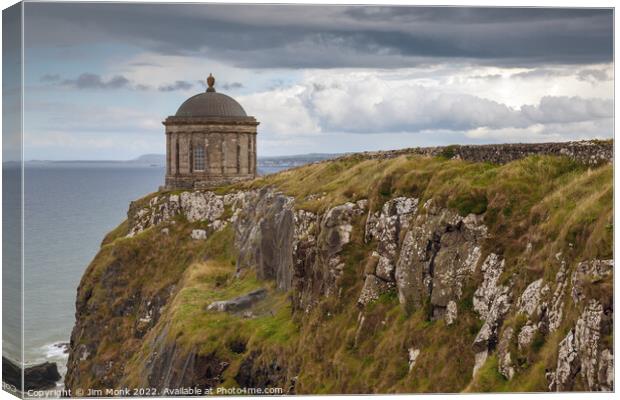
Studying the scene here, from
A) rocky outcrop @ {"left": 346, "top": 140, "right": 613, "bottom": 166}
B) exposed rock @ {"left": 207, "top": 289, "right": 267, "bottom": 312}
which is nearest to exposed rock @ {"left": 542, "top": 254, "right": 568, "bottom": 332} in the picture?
rocky outcrop @ {"left": 346, "top": 140, "right": 613, "bottom": 166}

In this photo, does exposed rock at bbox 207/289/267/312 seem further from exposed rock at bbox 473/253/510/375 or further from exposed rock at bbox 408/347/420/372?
exposed rock at bbox 473/253/510/375

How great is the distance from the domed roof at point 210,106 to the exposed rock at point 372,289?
3360cm

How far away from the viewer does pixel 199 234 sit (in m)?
58.7

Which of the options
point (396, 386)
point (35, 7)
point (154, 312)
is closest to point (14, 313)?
point (35, 7)

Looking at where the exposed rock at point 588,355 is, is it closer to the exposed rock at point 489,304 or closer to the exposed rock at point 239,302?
the exposed rock at point 489,304

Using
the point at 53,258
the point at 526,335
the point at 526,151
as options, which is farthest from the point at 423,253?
the point at 53,258

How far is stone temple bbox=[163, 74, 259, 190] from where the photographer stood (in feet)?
214

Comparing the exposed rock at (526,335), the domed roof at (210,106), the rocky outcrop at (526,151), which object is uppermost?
the domed roof at (210,106)

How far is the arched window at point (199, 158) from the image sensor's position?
65938mm

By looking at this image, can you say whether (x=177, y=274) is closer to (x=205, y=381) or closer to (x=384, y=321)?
(x=205, y=381)

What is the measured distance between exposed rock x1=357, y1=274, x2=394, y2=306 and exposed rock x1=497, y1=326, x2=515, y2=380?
693cm

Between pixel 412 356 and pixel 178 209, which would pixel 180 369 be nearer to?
pixel 412 356

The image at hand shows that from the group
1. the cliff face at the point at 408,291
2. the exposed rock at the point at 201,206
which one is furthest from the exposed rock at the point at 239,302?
the exposed rock at the point at 201,206

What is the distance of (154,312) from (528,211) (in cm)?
2897
